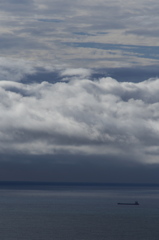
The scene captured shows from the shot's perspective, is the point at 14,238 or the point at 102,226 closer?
the point at 14,238

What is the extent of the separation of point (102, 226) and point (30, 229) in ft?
112

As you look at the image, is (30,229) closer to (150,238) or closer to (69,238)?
(69,238)

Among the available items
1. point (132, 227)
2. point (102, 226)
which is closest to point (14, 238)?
point (102, 226)

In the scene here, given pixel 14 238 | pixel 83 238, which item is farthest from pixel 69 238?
pixel 14 238

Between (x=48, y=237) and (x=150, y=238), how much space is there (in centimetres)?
4199

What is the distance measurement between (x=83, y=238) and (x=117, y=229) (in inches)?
1077

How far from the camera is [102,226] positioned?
649ft

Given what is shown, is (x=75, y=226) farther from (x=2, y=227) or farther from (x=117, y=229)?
(x=2, y=227)

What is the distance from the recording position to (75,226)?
649 ft

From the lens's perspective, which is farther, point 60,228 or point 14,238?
point 60,228

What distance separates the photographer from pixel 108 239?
546 ft

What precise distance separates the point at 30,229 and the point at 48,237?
2198cm

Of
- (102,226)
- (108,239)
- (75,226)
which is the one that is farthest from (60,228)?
(108,239)

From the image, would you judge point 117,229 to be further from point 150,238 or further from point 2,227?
point 2,227
